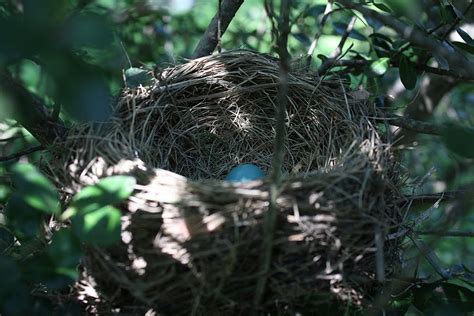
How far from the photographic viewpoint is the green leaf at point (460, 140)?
122 centimetres

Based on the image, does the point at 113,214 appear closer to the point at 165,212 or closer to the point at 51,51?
the point at 165,212

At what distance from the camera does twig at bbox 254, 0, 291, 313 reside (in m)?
1.11

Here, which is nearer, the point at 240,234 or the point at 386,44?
the point at 240,234

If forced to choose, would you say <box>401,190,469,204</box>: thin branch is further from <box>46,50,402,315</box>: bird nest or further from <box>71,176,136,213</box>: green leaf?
<box>71,176,136,213</box>: green leaf

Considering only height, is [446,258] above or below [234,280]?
above

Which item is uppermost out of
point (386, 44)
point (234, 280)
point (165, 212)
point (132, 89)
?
point (386, 44)

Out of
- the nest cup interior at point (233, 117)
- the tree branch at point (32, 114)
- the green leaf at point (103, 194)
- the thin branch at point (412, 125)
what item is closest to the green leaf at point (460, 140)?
the nest cup interior at point (233, 117)

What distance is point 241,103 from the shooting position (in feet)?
7.11

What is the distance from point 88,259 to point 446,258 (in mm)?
2710

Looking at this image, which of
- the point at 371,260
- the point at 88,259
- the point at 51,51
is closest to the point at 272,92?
the point at 371,260

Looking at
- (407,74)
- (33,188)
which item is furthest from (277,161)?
(407,74)

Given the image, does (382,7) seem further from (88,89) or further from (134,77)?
(88,89)

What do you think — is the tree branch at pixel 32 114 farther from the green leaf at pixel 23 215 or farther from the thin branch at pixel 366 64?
the thin branch at pixel 366 64

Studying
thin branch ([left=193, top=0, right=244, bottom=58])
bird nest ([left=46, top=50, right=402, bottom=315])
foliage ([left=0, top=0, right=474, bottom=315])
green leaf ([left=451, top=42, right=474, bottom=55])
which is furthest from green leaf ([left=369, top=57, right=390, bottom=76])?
thin branch ([left=193, top=0, right=244, bottom=58])
